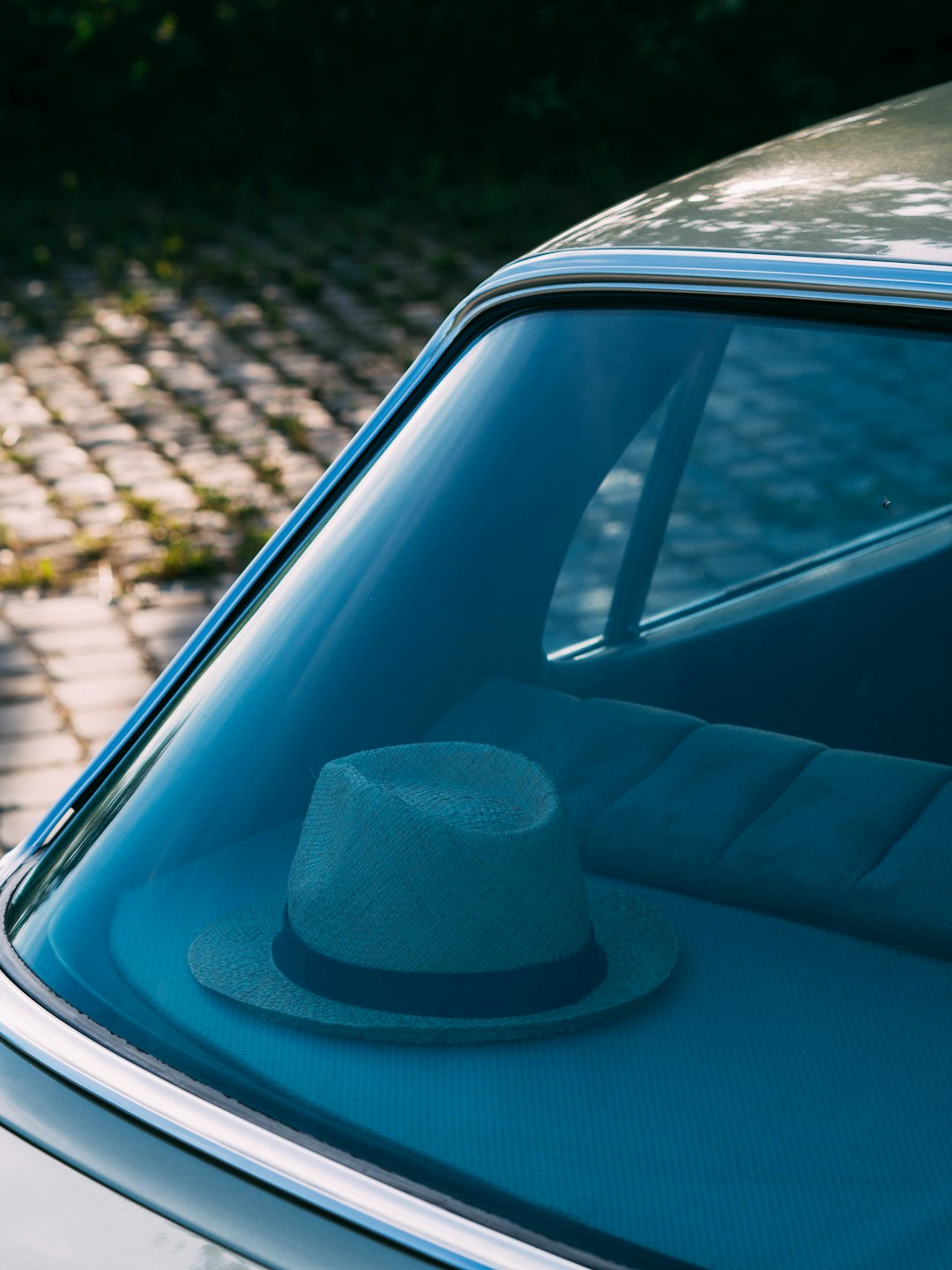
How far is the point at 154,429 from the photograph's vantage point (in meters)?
5.80

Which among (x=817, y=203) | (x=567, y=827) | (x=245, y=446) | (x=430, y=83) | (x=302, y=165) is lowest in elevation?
(x=245, y=446)

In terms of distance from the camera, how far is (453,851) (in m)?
1.24

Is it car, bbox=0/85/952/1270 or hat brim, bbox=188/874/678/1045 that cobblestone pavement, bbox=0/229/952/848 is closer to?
car, bbox=0/85/952/1270

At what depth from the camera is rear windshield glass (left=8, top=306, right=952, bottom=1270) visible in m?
1.11

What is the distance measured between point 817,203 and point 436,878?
69 cm

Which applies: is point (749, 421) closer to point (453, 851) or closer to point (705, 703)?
point (705, 703)

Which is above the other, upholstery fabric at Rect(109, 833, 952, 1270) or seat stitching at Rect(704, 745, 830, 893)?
seat stitching at Rect(704, 745, 830, 893)

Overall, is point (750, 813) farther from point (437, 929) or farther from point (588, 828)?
point (437, 929)

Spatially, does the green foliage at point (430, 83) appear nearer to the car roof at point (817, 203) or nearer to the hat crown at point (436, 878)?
the car roof at point (817, 203)

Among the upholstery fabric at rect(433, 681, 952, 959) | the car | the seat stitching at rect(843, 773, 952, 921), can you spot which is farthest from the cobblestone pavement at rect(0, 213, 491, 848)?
the seat stitching at rect(843, 773, 952, 921)

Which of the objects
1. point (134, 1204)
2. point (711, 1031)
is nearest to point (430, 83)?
point (711, 1031)

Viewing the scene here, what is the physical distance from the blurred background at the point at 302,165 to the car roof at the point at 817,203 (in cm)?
387

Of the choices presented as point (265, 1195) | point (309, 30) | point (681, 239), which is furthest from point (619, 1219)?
point (309, 30)

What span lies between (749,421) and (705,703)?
34 cm
